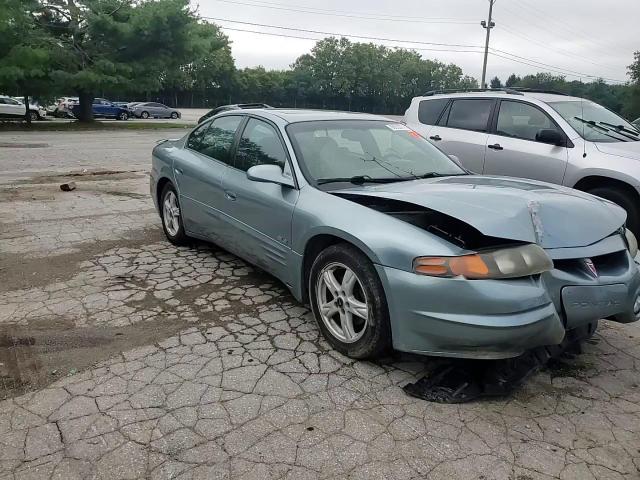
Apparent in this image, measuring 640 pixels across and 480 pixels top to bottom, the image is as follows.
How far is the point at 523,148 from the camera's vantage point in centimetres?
656

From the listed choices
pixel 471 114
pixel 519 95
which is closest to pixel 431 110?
pixel 471 114

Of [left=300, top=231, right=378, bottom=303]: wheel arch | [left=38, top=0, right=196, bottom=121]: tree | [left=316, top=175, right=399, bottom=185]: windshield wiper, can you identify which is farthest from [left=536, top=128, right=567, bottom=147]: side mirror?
[left=38, top=0, right=196, bottom=121]: tree

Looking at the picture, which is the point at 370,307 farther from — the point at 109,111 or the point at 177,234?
the point at 109,111

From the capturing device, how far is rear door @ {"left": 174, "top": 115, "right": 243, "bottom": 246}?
15.2 feet

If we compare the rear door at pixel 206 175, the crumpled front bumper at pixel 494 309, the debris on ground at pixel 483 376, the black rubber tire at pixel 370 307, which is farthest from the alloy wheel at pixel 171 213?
the debris on ground at pixel 483 376

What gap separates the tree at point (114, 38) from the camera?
26156 mm

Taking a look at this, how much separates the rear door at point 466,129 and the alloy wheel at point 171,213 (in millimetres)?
3597

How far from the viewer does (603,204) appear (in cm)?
336

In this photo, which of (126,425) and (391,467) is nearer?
(391,467)

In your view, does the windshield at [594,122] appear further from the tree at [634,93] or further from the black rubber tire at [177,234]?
the tree at [634,93]

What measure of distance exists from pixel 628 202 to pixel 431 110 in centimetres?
316

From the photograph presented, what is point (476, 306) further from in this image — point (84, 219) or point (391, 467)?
point (84, 219)

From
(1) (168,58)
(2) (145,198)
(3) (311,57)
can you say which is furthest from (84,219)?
(3) (311,57)

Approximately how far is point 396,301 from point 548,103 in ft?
16.2
